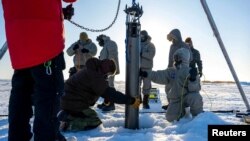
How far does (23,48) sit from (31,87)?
0.33 metres

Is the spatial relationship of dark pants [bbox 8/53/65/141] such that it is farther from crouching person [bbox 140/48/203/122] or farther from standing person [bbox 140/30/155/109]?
standing person [bbox 140/30/155/109]

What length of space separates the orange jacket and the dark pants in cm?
7

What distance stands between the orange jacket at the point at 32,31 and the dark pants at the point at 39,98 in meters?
0.07

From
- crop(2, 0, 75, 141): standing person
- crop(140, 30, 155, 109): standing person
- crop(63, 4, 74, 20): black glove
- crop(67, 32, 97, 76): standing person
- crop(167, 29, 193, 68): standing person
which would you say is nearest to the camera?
crop(2, 0, 75, 141): standing person

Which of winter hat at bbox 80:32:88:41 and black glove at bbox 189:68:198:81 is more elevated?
winter hat at bbox 80:32:88:41

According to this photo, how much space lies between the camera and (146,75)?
4.30 metres

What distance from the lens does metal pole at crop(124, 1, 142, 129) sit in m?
3.92

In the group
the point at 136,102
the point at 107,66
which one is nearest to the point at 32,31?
the point at 107,66

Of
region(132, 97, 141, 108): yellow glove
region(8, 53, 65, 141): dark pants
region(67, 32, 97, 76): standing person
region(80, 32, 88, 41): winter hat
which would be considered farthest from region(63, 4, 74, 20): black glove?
region(80, 32, 88, 41): winter hat

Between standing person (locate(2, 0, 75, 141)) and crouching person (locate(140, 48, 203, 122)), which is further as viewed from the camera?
crouching person (locate(140, 48, 203, 122))

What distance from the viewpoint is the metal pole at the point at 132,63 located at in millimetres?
3922

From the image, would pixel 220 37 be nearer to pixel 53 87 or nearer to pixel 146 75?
pixel 146 75

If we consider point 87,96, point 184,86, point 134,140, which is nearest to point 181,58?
point 184,86

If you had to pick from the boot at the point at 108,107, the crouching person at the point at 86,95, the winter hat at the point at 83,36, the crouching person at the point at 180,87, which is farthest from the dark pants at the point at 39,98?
the winter hat at the point at 83,36
